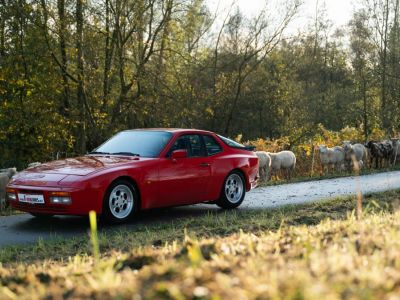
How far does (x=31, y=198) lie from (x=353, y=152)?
1690 cm

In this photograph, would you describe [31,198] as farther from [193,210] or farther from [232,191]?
[232,191]

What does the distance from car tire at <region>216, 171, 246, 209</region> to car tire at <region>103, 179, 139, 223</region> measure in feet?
7.69

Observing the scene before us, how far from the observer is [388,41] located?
37.1 m

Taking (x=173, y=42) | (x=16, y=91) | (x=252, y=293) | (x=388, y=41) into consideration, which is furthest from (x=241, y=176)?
(x=388, y=41)

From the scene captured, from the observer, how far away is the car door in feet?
36.8

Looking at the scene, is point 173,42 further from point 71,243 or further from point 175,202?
point 71,243

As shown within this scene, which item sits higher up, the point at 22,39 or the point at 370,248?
the point at 22,39

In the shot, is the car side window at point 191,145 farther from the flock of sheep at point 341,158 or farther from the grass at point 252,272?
the flock of sheep at point 341,158

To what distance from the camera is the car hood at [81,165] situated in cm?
1030

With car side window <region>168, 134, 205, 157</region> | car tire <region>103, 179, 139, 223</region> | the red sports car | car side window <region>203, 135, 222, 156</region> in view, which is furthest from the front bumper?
car side window <region>203, 135, 222, 156</region>

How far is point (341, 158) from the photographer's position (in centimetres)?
2419

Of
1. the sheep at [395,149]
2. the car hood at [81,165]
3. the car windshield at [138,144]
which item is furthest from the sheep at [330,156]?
the car hood at [81,165]

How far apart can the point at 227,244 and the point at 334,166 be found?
65.9 feet

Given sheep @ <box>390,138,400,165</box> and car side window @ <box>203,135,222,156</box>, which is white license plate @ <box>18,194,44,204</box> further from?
sheep @ <box>390,138,400,165</box>
